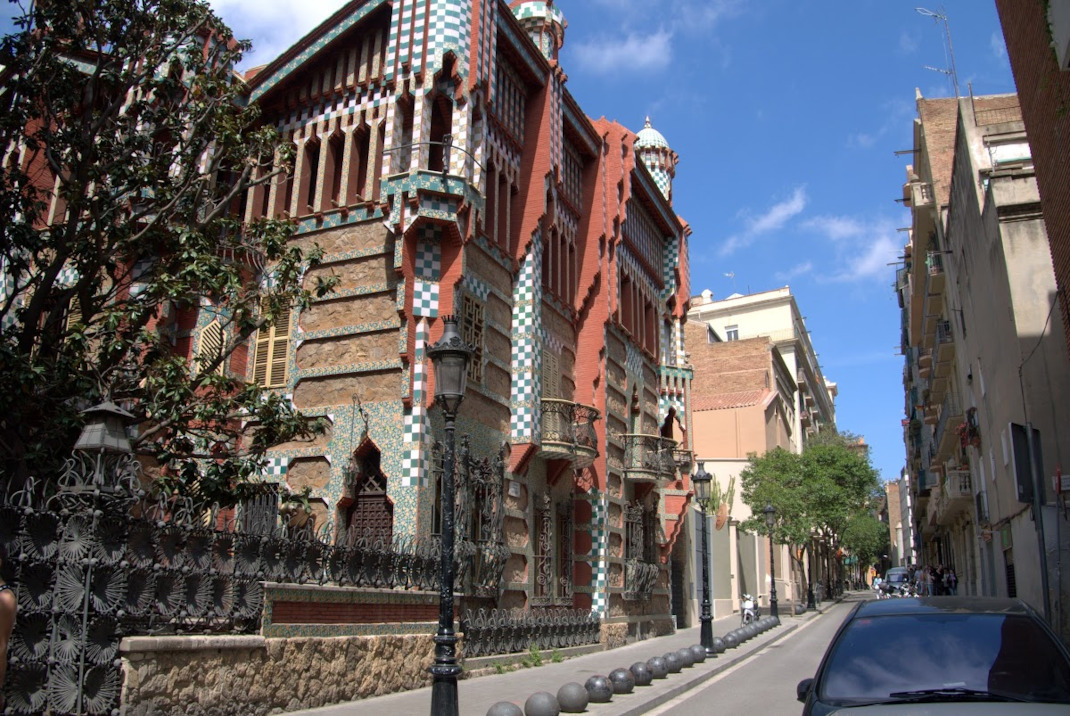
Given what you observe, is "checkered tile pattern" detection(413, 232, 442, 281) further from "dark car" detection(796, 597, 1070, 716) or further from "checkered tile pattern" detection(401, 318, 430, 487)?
"dark car" detection(796, 597, 1070, 716)

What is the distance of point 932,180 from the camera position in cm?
3094

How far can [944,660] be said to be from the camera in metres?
4.80

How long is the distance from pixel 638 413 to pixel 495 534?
10799 mm

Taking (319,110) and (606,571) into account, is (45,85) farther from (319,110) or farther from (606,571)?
(606,571)

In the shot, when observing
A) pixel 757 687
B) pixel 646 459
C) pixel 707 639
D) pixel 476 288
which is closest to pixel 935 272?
pixel 646 459

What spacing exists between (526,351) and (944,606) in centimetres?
1340

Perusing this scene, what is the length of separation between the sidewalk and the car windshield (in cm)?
594

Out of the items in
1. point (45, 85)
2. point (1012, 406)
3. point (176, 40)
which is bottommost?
point (1012, 406)

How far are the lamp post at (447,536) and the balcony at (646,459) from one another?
15.5m

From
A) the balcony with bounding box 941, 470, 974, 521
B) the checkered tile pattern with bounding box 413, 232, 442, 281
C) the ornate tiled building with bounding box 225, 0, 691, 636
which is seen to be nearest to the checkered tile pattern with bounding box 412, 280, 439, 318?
the ornate tiled building with bounding box 225, 0, 691, 636

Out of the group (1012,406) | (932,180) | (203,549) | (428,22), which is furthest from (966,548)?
(203,549)

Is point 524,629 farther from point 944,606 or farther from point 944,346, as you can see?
point 944,346

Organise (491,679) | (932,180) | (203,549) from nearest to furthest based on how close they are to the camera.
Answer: (203,549)
(491,679)
(932,180)

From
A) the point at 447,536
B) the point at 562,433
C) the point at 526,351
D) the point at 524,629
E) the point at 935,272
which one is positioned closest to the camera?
the point at 447,536
